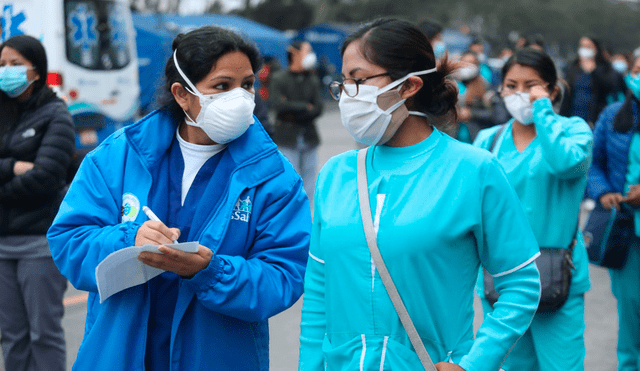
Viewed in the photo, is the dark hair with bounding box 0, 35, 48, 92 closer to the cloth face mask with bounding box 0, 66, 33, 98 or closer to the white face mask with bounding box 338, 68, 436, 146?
the cloth face mask with bounding box 0, 66, 33, 98

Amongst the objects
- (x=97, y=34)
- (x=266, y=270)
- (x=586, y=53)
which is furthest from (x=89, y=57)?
(x=266, y=270)

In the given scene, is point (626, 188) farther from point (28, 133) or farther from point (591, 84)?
point (591, 84)

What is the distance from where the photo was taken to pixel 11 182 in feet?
12.0

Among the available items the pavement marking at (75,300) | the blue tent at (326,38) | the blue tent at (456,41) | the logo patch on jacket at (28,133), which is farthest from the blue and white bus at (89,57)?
the blue tent at (456,41)

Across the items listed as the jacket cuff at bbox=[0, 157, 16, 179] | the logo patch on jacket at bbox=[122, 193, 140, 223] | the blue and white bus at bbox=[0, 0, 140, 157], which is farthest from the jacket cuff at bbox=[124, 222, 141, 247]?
the blue and white bus at bbox=[0, 0, 140, 157]

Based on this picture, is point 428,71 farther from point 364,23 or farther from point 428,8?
point 428,8

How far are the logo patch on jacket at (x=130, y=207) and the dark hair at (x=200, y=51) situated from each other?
41 centimetres

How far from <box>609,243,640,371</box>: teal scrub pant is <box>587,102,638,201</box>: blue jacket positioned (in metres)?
0.37

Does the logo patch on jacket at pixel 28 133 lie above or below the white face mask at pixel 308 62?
above

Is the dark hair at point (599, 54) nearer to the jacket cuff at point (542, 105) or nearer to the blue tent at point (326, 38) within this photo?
the jacket cuff at point (542, 105)

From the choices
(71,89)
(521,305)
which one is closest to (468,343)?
(521,305)

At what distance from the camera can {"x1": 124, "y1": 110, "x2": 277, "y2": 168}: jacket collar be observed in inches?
97.6

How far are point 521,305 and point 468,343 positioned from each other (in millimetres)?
192

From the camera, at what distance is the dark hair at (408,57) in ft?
6.95
